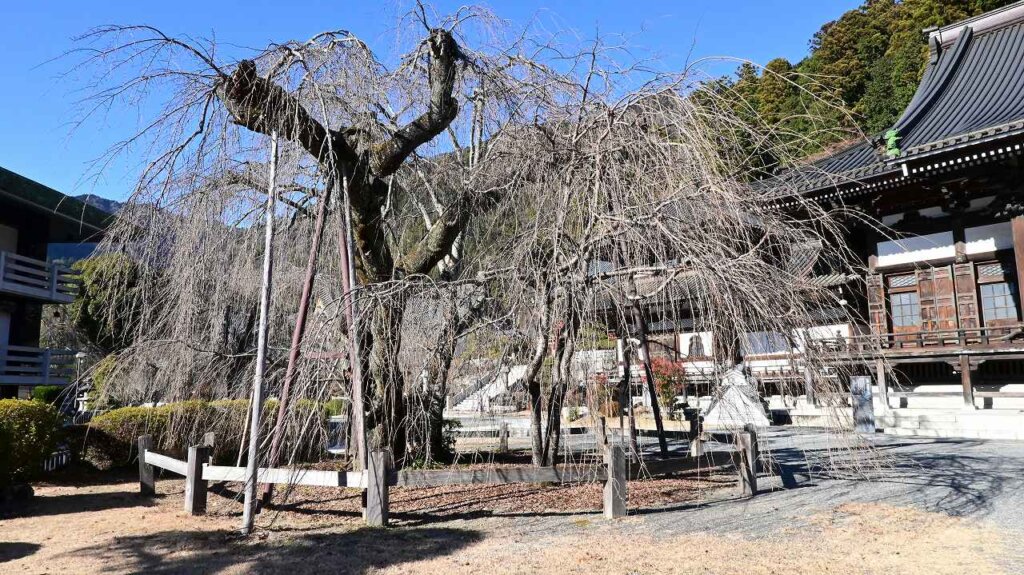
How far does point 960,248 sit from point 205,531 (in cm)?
1342

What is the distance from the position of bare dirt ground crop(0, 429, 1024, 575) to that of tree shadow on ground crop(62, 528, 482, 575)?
0.02 m

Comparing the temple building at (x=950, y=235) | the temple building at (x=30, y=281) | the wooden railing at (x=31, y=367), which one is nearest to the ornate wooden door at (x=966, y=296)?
the temple building at (x=950, y=235)

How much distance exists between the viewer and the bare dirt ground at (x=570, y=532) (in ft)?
14.2

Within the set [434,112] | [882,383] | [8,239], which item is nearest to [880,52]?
[882,383]

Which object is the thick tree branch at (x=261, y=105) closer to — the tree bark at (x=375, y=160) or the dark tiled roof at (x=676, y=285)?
the tree bark at (x=375, y=160)

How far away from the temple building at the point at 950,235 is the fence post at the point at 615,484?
482 cm

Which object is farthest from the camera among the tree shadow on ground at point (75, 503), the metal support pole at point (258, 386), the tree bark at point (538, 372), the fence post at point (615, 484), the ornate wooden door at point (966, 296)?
the ornate wooden door at point (966, 296)

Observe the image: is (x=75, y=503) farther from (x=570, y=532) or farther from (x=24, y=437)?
(x=570, y=532)

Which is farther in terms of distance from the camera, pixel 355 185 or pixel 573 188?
pixel 355 185

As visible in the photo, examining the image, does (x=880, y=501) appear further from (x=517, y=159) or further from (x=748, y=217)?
(x=517, y=159)

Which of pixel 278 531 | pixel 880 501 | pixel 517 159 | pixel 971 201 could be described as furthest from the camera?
pixel 971 201

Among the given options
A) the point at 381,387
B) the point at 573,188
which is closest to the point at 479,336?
the point at 573,188

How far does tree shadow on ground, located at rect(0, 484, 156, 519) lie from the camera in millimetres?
7152

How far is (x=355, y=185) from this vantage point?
22.3ft
